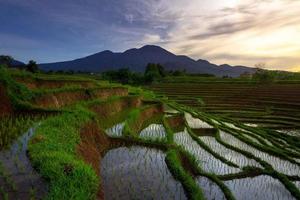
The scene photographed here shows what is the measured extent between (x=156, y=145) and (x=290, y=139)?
32.6 feet

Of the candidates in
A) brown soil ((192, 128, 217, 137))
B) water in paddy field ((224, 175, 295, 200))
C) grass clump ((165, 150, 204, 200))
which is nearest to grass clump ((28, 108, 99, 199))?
grass clump ((165, 150, 204, 200))

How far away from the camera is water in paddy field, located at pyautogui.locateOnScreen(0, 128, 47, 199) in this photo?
20.4 feet

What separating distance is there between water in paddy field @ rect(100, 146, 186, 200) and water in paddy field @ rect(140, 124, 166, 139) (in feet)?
10.8

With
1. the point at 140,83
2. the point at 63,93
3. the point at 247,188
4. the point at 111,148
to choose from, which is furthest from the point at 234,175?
the point at 140,83

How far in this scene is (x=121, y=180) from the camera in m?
8.53

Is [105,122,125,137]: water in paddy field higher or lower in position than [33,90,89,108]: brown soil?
lower

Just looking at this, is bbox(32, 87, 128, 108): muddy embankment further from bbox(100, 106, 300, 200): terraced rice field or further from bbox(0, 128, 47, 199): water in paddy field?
bbox(0, 128, 47, 199): water in paddy field

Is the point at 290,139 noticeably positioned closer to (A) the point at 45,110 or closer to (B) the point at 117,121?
(B) the point at 117,121

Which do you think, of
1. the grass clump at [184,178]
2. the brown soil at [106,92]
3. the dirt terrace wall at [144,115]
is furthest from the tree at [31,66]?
the grass clump at [184,178]

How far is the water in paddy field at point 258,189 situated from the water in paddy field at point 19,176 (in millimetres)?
5155

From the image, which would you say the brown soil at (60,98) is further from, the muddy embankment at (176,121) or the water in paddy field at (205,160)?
the water in paddy field at (205,160)

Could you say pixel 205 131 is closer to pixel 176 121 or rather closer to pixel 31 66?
pixel 176 121

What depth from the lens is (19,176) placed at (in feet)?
23.1

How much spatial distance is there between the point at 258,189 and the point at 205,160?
113 inches
